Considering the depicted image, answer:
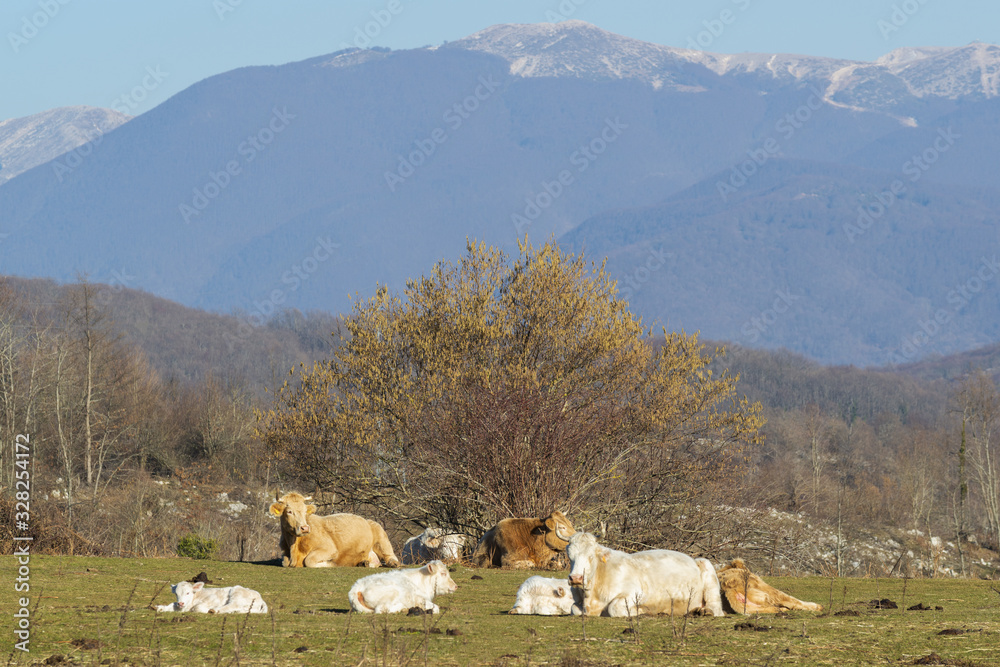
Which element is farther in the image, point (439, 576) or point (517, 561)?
point (517, 561)

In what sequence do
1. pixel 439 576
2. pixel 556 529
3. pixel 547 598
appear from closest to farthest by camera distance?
pixel 547 598 → pixel 439 576 → pixel 556 529

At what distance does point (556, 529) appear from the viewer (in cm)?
1933

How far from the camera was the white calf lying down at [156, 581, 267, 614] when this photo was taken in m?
12.1

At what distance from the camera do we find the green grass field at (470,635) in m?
9.13

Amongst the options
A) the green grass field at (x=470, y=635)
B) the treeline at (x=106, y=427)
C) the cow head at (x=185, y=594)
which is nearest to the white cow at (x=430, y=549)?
the green grass field at (x=470, y=635)

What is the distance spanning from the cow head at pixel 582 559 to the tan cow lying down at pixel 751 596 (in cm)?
168

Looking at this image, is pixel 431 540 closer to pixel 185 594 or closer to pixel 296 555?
pixel 296 555

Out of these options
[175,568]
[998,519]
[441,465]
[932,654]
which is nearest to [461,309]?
[441,465]

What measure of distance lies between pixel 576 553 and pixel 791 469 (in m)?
82.0

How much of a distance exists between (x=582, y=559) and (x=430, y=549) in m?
12.2

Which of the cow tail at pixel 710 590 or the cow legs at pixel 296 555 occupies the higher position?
the cow tail at pixel 710 590

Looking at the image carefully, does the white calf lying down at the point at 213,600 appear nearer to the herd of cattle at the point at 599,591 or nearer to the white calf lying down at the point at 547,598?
the herd of cattle at the point at 599,591

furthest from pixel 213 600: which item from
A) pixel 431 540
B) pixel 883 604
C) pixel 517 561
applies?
pixel 431 540

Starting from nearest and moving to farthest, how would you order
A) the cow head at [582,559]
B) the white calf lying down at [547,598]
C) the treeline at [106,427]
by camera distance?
the cow head at [582,559]
the white calf lying down at [547,598]
the treeline at [106,427]
